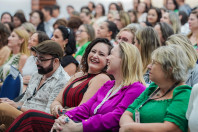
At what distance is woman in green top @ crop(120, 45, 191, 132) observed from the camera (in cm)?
245

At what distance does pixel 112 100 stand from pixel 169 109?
657 mm

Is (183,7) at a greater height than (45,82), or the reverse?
(183,7)

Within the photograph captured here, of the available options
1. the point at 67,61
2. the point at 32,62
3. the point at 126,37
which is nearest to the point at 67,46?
the point at 67,61

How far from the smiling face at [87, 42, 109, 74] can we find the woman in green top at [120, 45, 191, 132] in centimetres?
92

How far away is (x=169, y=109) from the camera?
2471 millimetres

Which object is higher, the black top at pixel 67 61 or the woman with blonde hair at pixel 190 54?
the woman with blonde hair at pixel 190 54

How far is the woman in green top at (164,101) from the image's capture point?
2447mm

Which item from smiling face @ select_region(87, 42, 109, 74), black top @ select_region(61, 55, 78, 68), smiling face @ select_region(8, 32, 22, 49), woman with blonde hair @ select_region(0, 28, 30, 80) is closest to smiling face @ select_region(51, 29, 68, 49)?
black top @ select_region(61, 55, 78, 68)

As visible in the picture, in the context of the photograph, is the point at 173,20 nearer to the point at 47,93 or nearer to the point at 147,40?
the point at 147,40

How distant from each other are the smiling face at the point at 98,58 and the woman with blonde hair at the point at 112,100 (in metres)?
0.38

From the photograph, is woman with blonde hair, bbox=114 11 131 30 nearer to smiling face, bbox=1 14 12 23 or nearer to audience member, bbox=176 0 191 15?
audience member, bbox=176 0 191 15

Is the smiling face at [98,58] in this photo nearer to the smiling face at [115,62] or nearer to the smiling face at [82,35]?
the smiling face at [115,62]

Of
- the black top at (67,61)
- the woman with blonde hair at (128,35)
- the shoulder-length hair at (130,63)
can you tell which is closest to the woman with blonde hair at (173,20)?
the woman with blonde hair at (128,35)

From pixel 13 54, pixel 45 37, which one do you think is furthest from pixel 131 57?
pixel 13 54
